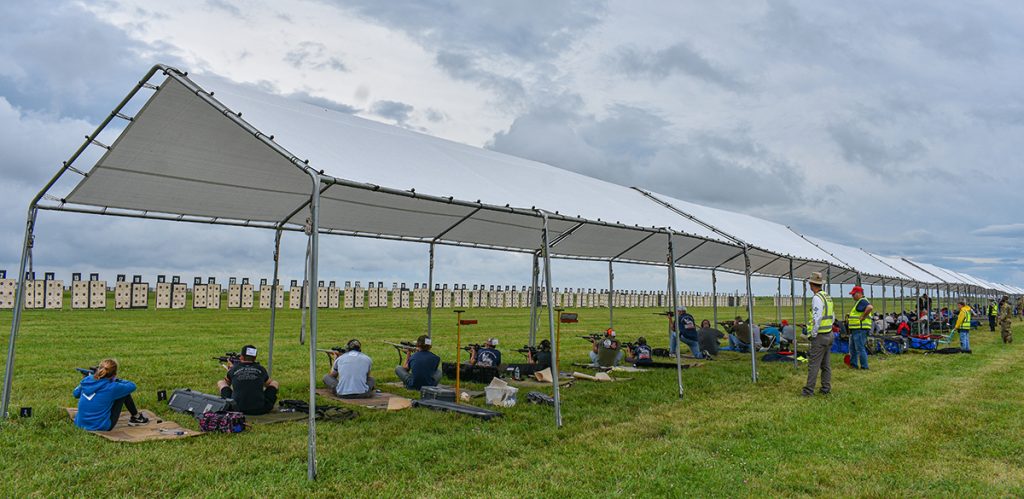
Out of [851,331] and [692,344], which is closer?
[851,331]

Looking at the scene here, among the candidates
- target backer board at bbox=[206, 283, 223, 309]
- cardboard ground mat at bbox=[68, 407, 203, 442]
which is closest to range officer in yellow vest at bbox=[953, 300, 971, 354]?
cardboard ground mat at bbox=[68, 407, 203, 442]

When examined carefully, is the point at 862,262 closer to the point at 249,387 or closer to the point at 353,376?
the point at 353,376

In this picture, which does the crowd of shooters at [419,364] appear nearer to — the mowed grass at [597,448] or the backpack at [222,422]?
the mowed grass at [597,448]

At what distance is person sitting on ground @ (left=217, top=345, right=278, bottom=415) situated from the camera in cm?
747

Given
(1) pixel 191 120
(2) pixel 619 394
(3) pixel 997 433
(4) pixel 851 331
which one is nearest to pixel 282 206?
(1) pixel 191 120

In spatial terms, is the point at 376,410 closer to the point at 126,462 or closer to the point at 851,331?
the point at 126,462

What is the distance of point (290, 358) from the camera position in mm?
13930

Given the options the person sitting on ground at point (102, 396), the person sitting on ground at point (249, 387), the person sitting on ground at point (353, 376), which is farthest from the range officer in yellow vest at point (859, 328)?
the person sitting on ground at point (102, 396)

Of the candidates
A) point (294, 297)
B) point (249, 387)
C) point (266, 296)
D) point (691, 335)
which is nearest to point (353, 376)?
point (249, 387)

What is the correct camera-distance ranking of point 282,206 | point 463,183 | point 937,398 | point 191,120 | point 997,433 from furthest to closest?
point 937,398 → point 282,206 → point 463,183 → point 997,433 → point 191,120

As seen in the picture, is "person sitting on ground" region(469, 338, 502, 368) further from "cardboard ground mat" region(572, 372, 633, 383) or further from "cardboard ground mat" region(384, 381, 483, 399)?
"cardboard ground mat" region(572, 372, 633, 383)

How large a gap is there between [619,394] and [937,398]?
15.8ft

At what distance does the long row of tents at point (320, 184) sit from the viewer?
6.29 metres

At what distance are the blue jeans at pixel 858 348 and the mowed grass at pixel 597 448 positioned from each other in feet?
6.18
